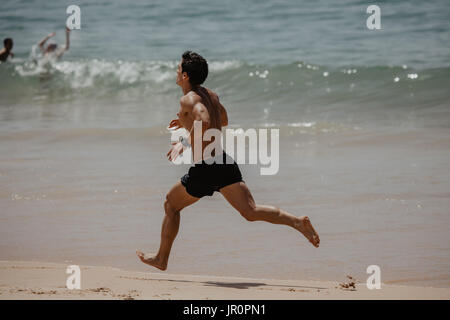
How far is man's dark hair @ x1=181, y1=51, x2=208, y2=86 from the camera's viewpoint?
5137mm

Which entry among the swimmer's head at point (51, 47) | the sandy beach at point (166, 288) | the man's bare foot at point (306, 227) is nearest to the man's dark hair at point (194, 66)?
the man's bare foot at point (306, 227)

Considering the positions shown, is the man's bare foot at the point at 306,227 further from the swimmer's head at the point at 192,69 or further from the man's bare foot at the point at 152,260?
the swimmer's head at the point at 192,69

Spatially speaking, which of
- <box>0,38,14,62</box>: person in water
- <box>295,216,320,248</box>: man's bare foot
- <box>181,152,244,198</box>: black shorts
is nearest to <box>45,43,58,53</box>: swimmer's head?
<box>0,38,14,62</box>: person in water

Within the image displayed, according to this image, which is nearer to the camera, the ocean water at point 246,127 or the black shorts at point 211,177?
the black shorts at point 211,177

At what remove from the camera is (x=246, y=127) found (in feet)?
41.7

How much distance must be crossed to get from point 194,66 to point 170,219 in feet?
3.58

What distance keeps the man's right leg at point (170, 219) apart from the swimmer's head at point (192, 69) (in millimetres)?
726

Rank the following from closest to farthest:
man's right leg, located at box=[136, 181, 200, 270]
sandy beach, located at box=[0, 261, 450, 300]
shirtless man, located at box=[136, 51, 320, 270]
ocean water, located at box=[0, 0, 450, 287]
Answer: sandy beach, located at box=[0, 261, 450, 300], shirtless man, located at box=[136, 51, 320, 270], man's right leg, located at box=[136, 181, 200, 270], ocean water, located at box=[0, 0, 450, 287]

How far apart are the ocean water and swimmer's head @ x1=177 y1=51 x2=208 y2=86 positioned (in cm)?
150

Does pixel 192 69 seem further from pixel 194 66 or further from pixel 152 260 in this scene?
pixel 152 260

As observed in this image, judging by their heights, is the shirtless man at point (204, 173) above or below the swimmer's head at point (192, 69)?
below

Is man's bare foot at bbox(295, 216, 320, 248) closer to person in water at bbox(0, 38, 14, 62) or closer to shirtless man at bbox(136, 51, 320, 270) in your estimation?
shirtless man at bbox(136, 51, 320, 270)

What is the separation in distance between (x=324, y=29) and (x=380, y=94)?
5.63m

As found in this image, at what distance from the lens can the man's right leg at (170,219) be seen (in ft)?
17.0
